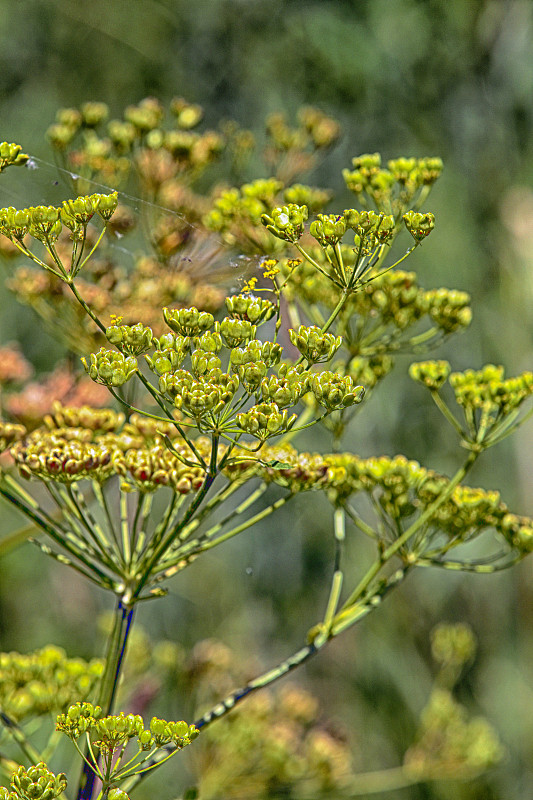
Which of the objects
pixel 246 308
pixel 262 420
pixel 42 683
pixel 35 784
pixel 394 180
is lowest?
pixel 35 784

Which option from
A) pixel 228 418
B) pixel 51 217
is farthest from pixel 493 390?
pixel 51 217

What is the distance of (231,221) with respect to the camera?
38.8 inches

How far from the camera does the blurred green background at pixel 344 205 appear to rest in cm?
260

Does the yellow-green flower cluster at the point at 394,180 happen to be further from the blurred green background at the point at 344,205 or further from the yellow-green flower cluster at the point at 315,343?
the blurred green background at the point at 344,205

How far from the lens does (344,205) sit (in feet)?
9.37

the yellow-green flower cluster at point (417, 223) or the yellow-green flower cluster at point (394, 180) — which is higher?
the yellow-green flower cluster at point (394, 180)

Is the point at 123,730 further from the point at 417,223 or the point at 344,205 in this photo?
the point at 344,205

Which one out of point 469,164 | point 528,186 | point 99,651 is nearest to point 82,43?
point 469,164

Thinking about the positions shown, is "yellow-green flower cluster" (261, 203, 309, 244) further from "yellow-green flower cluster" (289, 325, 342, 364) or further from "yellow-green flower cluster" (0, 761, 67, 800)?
"yellow-green flower cluster" (0, 761, 67, 800)

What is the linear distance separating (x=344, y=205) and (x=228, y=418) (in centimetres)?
235

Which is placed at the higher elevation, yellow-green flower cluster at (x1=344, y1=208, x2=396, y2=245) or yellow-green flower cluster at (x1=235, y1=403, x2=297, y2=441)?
yellow-green flower cluster at (x1=344, y1=208, x2=396, y2=245)

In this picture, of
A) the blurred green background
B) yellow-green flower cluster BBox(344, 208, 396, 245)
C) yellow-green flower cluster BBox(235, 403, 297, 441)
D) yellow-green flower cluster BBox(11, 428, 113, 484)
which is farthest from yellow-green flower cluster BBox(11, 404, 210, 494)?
the blurred green background

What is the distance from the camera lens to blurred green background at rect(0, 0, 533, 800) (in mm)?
2598

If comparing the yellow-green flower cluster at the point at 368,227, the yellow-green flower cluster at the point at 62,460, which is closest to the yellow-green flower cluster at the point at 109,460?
the yellow-green flower cluster at the point at 62,460
